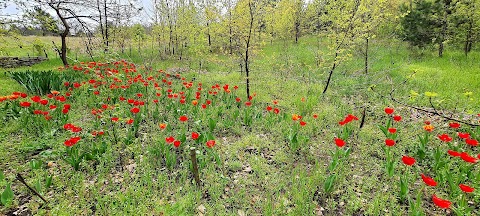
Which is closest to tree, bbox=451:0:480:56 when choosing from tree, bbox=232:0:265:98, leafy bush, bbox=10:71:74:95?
tree, bbox=232:0:265:98

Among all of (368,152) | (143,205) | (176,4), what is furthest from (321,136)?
(176,4)

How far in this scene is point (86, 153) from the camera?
357 cm

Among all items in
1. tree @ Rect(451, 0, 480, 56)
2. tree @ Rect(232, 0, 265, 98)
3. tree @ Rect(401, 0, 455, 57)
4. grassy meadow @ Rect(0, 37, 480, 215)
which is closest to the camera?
grassy meadow @ Rect(0, 37, 480, 215)

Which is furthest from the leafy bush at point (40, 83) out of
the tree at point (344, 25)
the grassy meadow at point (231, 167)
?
the tree at point (344, 25)

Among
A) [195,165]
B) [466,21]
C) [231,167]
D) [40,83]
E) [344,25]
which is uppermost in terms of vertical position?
[466,21]

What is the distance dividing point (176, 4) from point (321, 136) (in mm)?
14240

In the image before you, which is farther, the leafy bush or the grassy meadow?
the leafy bush

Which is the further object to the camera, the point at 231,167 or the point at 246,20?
the point at 246,20

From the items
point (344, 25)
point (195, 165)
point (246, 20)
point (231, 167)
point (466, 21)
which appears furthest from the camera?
point (466, 21)

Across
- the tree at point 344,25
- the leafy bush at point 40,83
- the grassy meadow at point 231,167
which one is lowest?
the grassy meadow at point 231,167

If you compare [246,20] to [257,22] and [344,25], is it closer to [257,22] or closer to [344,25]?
[257,22]

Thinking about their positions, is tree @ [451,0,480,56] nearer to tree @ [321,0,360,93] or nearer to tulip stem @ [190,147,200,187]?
tree @ [321,0,360,93]

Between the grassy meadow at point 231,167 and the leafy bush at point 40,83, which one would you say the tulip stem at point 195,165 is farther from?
the leafy bush at point 40,83

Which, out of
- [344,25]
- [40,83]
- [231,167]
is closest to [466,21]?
[344,25]
